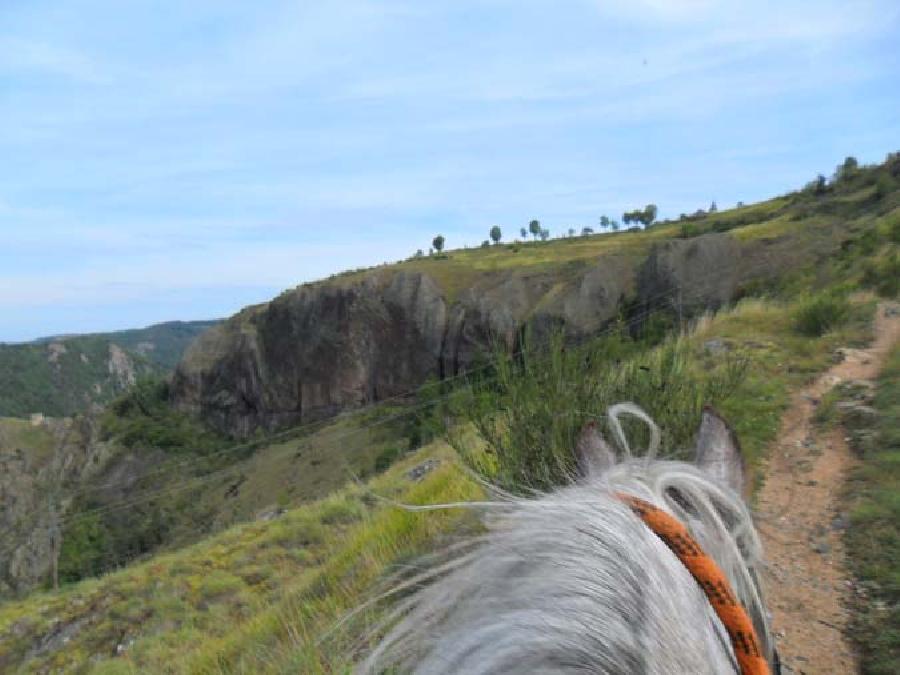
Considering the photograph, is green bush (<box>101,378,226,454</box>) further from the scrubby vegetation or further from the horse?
the horse

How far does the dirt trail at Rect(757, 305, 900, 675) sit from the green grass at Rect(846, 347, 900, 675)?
0.08m

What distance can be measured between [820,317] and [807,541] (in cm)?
599

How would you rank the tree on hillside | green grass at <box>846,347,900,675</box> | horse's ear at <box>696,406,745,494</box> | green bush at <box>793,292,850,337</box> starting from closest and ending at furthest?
horse's ear at <box>696,406,745,494</box> → green grass at <box>846,347,900,675</box> → green bush at <box>793,292,850,337</box> → the tree on hillside

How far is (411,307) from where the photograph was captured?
61.4 metres

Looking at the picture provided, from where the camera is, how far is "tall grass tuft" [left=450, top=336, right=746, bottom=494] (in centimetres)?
310

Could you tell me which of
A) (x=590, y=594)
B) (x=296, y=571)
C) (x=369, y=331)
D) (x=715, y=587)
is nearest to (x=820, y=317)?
(x=296, y=571)

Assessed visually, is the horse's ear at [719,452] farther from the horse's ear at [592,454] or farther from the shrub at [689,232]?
the shrub at [689,232]

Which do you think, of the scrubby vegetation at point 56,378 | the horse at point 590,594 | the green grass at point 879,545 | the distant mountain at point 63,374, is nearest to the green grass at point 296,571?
the green grass at point 879,545

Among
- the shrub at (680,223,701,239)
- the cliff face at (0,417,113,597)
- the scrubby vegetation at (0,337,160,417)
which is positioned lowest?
the cliff face at (0,417,113,597)

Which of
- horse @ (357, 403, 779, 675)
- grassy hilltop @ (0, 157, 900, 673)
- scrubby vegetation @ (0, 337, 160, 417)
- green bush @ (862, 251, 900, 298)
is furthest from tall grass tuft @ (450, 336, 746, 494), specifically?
scrubby vegetation @ (0, 337, 160, 417)

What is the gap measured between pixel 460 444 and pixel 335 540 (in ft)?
12.3

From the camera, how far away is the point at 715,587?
79cm

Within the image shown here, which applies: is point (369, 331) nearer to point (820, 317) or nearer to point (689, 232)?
point (689, 232)

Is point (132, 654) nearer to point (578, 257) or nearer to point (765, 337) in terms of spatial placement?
point (765, 337)
